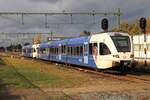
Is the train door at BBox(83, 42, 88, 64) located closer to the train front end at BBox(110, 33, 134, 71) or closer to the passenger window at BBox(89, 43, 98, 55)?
the passenger window at BBox(89, 43, 98, 55)

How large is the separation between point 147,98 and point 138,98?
33 centimetres

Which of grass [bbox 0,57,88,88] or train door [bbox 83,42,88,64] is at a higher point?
train door [bbox 83,42,88,64]

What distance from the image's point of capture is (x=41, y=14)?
192 ft

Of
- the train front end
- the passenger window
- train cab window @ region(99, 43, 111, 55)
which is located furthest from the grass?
the train front end

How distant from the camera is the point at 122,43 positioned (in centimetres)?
2903

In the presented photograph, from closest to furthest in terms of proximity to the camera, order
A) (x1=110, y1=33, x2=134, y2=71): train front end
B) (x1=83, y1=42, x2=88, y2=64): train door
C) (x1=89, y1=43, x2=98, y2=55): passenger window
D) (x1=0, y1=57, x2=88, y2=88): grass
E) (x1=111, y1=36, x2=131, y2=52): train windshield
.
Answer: (x1=0, y1=57, x2=88, y2=88): grass → (x1=110, y1=33, x2=134, y2=71): train front end → (x1=111, y1=36, x2=131, y2=52): train windshield → (x1=89, y1=43, x2=98, y2=55): passenger window → (x1=83, y1=42, x2=88, y2=64): train door

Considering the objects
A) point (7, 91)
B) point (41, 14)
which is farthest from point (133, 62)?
point (41, 14)

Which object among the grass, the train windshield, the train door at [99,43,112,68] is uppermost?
the train windshield

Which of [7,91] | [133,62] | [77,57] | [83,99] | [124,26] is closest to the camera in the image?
[83,99]

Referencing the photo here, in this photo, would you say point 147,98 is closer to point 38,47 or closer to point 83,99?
point 83,99

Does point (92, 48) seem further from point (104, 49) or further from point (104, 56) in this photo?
point (104, 56)

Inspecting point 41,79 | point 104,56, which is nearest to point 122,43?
point 104,56

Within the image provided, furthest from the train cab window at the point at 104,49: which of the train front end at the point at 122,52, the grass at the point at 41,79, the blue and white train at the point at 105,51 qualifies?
the grass at the point at 41,79

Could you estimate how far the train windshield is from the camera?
93.9 ft
